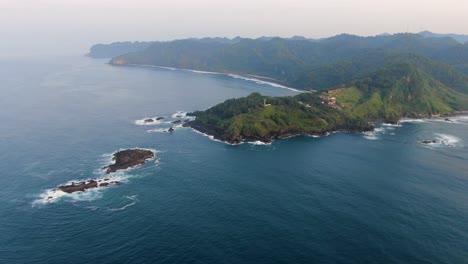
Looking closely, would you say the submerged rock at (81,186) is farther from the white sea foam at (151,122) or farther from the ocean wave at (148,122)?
the ocean wave at (148,122)

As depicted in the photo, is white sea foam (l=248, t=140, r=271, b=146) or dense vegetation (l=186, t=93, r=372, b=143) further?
dense vegetation (l=186, t=93, r=372, b=143)

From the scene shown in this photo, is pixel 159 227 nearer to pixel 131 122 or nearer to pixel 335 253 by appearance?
pixel 335 253

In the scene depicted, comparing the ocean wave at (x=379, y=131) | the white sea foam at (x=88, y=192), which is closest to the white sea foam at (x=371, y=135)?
the ocean wave at (x=379, y=131)

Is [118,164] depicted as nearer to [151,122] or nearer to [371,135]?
[151,122]

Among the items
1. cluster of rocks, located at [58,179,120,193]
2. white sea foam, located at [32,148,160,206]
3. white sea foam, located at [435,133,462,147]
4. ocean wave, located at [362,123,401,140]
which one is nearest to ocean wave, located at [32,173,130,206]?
white sea foam, located at [32,148,160,206]

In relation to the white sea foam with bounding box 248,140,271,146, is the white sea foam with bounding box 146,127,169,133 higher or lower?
higher

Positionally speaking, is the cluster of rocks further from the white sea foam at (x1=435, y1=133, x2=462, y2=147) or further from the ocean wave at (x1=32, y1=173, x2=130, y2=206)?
the white sea foam at (x1=435, y1=133, x2=462, y2=147)

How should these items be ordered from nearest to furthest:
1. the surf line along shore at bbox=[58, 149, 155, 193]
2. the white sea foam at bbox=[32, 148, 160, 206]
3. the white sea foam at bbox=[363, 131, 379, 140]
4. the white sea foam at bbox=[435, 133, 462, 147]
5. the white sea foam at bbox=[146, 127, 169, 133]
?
the white sea foam at bbox=[32, 148, 160, 206] → the surf line along shore at bbox=[58, 149, 155, 193] → the white sea foam at bbox=[435, 133, 462, 147] → the white sea foam at bbox=[146, 127, 169, 133] → the white sea foam at bbox=[363, 131, 379, 140]

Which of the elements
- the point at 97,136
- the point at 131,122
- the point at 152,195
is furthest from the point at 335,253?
the point at 131,122
